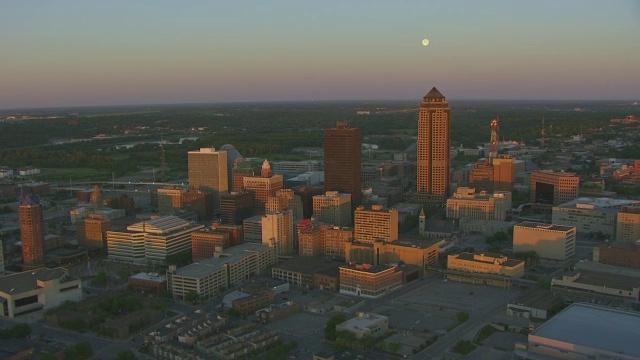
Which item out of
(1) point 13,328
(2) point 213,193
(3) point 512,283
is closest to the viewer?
(1) point 13,328

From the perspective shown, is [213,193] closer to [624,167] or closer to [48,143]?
[624,167]

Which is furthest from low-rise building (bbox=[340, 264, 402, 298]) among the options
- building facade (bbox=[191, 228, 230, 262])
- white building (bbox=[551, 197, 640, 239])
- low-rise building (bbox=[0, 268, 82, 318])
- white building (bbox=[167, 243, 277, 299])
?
white building (bbox=[551, 197, 640, 239])

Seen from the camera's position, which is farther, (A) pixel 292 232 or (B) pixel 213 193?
(B) pixel 213 193

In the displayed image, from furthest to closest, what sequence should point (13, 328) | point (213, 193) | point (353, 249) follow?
point (213, 193) → point (353, 249) → point (13, 328)

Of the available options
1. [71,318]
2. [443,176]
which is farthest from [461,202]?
[71,318]

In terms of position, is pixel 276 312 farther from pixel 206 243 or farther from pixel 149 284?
pixel 206 243

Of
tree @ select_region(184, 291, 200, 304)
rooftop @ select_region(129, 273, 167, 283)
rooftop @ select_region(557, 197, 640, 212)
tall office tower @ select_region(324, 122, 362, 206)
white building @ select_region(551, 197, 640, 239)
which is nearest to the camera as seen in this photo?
tree @ select_region(184, 291, 200, 304)

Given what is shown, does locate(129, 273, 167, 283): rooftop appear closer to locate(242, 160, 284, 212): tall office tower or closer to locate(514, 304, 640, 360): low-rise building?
locate(242, 160, 284, 212): tall office tower

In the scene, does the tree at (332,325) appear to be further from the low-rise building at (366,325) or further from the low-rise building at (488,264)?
the low-rise building at (488,264)
